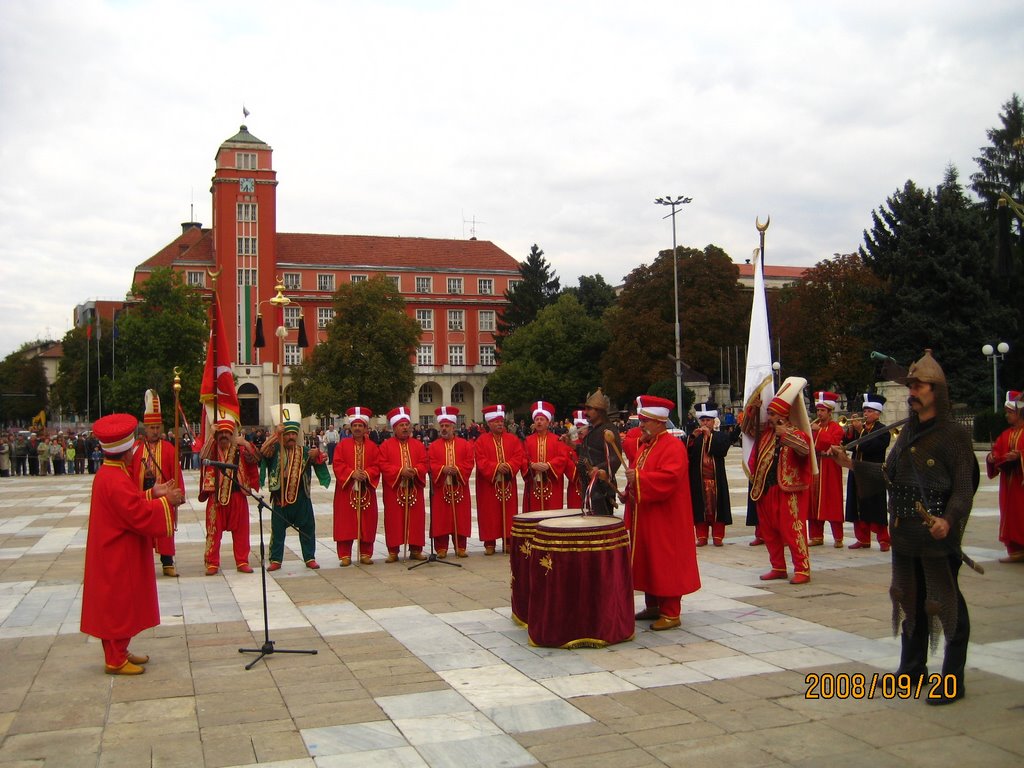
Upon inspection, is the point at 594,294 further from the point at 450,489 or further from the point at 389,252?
the point at 450,489

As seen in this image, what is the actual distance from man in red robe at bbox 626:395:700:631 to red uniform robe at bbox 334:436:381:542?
4948mm

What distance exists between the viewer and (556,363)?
7338 cm

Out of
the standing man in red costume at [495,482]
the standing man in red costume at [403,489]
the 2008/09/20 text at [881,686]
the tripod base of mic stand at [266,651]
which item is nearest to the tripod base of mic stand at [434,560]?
the standing man in red costume at [403,489]

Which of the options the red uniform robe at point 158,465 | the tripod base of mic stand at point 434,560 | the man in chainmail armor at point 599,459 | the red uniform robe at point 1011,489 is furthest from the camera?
the tripod base of mic stand at point 434,560

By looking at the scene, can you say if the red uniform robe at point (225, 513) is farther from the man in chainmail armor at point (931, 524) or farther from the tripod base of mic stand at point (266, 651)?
the man in chainmail armor at point (931, 524)

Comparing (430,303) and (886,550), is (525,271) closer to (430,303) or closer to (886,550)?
(430,303)

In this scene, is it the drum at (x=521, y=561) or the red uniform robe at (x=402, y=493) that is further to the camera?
the red uniform robe at (x=402, y=493)

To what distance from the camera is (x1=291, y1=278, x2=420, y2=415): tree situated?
195ft

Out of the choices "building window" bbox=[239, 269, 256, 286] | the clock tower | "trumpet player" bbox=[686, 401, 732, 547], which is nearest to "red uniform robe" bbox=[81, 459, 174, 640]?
"trumpet player" bbox=[686, 401, 732, 547]

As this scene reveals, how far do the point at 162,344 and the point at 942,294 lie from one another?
43.7 metres

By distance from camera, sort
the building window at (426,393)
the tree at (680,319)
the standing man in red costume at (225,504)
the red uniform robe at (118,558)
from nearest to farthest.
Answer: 1. the red uniform robe at (118,558)
2. the standing man in red costume at (225,504)
3. the tree at (680,319)
4. the building window at (426,393)

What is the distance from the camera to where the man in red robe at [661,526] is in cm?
775

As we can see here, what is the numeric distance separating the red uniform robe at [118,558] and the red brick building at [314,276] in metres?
64.8

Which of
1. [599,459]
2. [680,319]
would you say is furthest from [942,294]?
[599,459]
